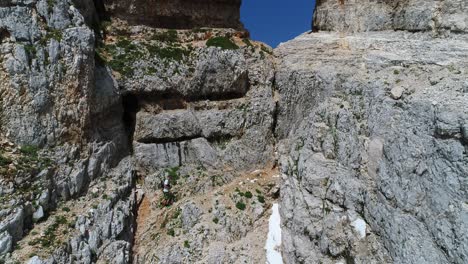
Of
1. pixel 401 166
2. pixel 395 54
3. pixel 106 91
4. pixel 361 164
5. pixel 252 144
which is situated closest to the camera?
pixel 401 166

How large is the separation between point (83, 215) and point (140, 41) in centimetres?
1163

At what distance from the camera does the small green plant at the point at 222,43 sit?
83.8ft

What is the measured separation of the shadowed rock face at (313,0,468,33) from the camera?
19.8m

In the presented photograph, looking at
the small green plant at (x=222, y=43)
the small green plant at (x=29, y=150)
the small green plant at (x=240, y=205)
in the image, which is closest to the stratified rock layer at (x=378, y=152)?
the small green plant at (x=240, y=205)

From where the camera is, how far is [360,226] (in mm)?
17141

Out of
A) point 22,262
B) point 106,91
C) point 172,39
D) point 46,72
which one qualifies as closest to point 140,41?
point 172,39

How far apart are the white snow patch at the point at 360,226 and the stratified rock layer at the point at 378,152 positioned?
4cm

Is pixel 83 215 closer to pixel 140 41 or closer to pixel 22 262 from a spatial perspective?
pixel 22 262

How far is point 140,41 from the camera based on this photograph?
25.4 metres

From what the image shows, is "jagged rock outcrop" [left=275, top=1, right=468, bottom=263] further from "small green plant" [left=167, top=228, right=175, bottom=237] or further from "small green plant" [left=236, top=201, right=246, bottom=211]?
"small green plant" [left=167, top=228, right=175, bottom=237]

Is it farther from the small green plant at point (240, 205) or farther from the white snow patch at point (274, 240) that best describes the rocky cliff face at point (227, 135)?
the white snow patch at point (274, 240)

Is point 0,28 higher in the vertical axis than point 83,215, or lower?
higher

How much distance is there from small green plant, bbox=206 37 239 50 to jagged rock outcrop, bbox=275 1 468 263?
3.65 meters

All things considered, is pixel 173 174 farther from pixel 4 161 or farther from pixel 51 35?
pixel 51 35
